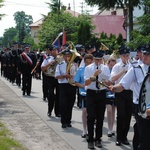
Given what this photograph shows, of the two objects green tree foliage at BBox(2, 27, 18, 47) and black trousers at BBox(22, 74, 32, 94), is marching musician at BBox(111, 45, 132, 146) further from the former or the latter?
green tree foliage at BBox(2, 27, 18, 47)

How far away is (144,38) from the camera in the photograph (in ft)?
44.1

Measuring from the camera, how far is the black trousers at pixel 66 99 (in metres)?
9.48

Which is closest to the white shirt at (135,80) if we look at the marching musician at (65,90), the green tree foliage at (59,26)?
the marching musician at (65,90)

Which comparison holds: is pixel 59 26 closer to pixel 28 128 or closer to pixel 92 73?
pixel 28 128

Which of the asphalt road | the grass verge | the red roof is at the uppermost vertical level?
the red roof

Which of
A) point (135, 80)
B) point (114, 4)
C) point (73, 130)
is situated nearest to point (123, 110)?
point (135, 80)

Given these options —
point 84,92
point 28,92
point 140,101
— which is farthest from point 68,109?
point 28,92

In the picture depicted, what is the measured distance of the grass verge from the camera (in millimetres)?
7250

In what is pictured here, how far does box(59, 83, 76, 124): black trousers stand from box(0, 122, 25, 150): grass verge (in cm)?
143

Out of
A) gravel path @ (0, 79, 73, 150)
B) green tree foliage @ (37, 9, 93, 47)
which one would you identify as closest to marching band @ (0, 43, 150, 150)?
gravel path @ (0, 79, 73, 150)

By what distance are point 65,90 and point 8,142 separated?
7.78ft

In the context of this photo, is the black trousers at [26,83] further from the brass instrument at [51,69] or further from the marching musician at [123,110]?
the marching musician at [123,110]

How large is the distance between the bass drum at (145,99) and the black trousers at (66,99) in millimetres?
4481

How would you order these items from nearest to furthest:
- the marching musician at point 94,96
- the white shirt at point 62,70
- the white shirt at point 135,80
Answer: the white shirt at point 135,80
the marching musician at point 94,96
the white shirt at point 62,70
